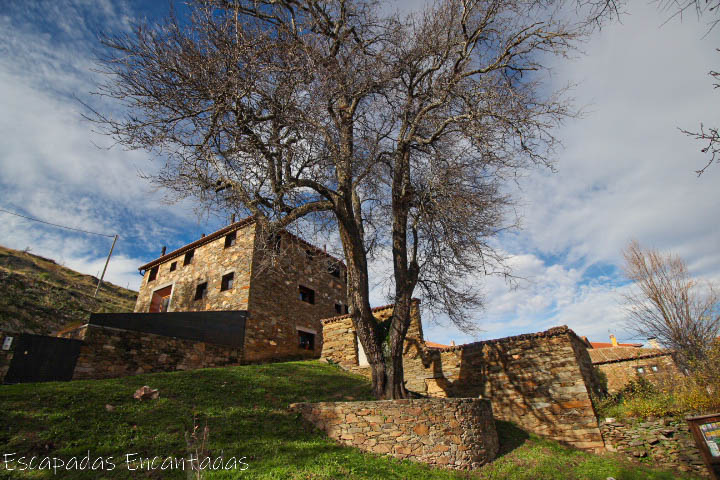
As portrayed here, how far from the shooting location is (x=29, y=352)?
8320 millimetres

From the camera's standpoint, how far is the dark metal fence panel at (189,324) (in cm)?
997

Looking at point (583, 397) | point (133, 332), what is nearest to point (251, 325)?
point (133, 332)

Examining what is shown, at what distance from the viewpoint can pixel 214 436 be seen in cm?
585

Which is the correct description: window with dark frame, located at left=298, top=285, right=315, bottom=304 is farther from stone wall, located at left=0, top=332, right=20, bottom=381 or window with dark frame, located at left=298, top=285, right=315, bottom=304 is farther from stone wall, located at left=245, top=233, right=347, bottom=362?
stone wall, located at left=0, top=332, right=20, bottom=381

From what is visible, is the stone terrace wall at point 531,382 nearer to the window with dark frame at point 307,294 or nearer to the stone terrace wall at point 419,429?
the stone terrace wall at point 419,429

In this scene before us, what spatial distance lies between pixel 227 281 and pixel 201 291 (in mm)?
1971

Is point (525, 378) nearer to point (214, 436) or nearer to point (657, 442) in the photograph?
point (657, 442)

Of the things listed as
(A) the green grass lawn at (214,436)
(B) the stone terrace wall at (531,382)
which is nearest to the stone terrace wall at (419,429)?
(A) the green grass lawn at (214,436)

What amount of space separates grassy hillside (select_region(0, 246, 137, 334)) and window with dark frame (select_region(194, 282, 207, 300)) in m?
4.53

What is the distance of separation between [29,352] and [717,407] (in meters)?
16.8

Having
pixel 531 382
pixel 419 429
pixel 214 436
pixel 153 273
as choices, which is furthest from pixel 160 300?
pixel 531 382

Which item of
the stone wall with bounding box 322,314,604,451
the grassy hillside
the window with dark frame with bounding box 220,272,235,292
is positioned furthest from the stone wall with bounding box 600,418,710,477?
the grassy hillside

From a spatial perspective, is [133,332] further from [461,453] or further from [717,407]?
[717,407]

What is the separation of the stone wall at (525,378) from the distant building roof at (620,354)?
8.56 m
